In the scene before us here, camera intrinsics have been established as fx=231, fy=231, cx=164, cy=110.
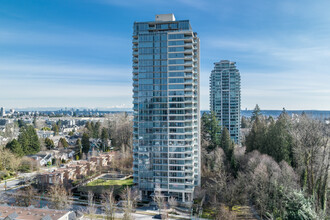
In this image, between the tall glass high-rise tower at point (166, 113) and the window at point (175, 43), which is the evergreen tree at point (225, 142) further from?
the window at point (175, 43)

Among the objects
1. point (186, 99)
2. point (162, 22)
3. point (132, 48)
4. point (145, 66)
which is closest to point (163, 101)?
point (186, 99)

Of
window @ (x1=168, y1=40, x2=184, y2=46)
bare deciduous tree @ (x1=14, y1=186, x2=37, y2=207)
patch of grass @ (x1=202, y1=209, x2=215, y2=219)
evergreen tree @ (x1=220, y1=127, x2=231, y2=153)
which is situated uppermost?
window @ (x1=168, y1=40, x2=184, y2=46)

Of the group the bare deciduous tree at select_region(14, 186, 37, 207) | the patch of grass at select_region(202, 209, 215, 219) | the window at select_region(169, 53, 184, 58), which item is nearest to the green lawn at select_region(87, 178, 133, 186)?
the bare deciduous tree at select_region(14, 186, 37, 207)

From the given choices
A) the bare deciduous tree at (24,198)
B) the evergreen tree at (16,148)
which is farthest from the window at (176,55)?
the evergreen tree at (16,148)

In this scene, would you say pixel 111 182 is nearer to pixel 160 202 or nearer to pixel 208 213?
pixel 160 202

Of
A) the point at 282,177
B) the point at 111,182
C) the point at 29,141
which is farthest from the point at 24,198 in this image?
the point at 282,177

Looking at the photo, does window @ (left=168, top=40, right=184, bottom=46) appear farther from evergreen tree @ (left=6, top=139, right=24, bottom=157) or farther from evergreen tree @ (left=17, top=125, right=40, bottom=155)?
evergreen tree @ (left=17, top=125, right=40, bottom=155)
